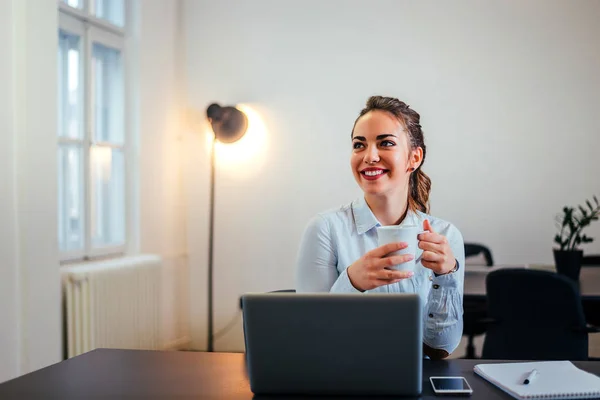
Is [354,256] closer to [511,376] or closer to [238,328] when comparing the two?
[511,376]

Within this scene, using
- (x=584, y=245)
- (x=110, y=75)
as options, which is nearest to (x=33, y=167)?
(x=110, y=75)

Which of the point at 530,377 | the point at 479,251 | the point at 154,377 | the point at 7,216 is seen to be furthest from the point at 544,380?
the point at 479,251

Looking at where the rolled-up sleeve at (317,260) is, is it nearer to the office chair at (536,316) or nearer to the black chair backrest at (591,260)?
the office chair at (536,316)

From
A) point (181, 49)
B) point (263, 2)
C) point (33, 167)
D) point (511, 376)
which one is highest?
point (263, 2)

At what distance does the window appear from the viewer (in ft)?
12.1

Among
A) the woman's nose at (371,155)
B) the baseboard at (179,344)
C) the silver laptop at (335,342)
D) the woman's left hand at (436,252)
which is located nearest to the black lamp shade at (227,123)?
the baseboard at (179,344)

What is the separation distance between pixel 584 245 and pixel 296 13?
2529 mm

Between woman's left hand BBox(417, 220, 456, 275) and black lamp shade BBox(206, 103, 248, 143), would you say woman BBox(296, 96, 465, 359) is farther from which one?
black lamp shade BBox(206, 103, 248, 143)

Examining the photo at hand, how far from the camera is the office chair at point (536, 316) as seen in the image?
266 cm

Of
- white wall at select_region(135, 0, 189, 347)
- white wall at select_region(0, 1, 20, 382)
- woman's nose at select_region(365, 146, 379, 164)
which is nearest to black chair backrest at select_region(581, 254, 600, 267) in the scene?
woman's nose at select_region(365, 146, 379, 164)

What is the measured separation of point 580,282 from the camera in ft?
10.4

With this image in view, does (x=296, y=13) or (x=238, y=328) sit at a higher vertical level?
(x=296, y=13)

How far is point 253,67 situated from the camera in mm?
4633

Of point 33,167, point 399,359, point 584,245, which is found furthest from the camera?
point 584,245
